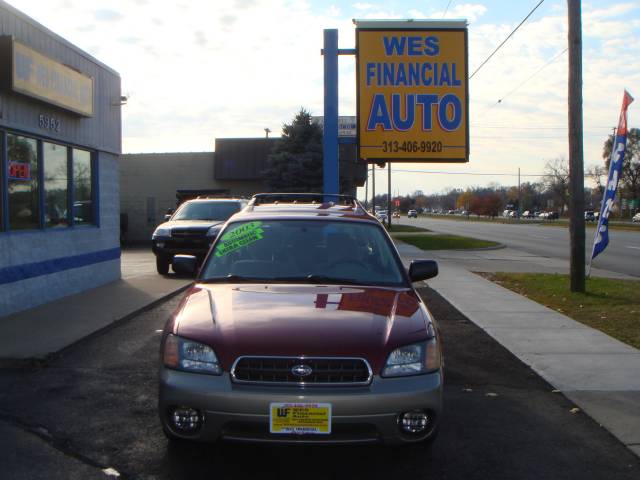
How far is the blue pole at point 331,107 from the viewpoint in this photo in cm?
1221

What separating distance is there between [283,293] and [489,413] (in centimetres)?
203

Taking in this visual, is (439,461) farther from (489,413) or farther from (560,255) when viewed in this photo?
(560,255)

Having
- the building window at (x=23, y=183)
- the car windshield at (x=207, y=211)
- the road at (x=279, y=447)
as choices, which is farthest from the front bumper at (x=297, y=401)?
the car windshield at (x=207, y=211)

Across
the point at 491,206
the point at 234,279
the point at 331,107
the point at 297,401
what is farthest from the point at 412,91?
the point at 491,206

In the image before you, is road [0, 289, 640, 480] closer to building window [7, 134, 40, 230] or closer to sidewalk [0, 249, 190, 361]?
sidewalk [0, 249, 190, 361]

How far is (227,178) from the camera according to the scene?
32781 millimetres

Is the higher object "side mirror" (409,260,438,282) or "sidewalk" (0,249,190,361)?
"side mirror" (409,260,438,282)

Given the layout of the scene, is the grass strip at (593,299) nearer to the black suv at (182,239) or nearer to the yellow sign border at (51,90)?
the black suv at (182,239)

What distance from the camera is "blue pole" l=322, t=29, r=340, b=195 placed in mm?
12211

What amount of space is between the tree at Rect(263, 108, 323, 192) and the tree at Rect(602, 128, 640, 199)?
66377mm

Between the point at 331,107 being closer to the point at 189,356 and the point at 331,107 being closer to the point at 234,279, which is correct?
the point at 234,279

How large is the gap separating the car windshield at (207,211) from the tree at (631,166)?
3171 inches

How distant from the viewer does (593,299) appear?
11492mm

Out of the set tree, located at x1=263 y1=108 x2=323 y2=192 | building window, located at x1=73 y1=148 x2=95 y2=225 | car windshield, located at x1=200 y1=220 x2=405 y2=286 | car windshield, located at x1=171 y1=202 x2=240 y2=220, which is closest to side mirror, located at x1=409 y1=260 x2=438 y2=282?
car windshield, located at x1=200 y1=220 x2=405 y2=286
